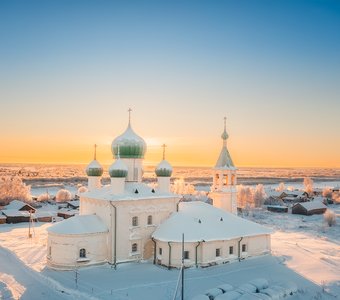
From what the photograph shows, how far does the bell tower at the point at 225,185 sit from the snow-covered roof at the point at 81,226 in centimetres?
1122

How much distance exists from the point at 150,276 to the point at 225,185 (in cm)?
1243

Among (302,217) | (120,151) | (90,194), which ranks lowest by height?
(302,217)

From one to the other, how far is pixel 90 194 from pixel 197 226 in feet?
26.3

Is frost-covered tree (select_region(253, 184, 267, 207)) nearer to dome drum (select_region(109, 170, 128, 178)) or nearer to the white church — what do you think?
the white church

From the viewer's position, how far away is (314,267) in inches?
1057

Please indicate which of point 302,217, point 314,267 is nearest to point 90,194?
point 314,267

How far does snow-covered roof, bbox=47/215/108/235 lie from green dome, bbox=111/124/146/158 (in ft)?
17.4

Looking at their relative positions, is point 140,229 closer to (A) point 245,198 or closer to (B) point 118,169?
(B) point 118,169

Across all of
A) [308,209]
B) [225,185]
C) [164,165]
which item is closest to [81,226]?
[164,165]

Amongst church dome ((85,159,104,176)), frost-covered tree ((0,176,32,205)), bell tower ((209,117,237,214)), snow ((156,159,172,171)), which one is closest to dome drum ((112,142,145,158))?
snow ((156,159,172,171))

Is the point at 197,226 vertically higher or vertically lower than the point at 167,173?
lower

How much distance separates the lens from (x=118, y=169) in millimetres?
27172

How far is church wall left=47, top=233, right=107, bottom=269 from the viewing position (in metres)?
25.2

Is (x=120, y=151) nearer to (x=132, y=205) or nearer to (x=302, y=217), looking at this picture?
(x=132, y=205)
